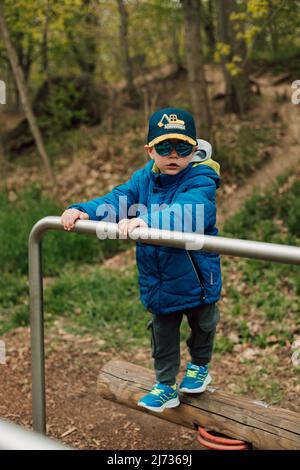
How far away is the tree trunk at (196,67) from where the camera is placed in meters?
7.07

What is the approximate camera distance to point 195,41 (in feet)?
23.6

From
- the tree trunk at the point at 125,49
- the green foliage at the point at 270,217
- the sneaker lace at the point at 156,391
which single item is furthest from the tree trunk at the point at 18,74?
the sneaker lace at the point at 156,391

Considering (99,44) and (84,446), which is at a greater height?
(99,44)

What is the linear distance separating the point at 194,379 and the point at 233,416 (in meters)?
0.22

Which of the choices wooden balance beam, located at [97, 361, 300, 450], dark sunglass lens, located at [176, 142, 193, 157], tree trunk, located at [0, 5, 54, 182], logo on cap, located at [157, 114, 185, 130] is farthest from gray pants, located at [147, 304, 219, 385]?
tree trunk, located at [0, 5, 54, 182]

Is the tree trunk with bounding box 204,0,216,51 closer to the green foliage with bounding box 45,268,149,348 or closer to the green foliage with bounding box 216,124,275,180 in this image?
the green foliage with bounding box 216,124,275,180

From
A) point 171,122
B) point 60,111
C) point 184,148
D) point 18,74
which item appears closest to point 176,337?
point 184,148

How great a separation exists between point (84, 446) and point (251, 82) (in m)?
6.99

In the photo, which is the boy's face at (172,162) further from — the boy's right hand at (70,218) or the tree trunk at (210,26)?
the tree trunk at (210,26)

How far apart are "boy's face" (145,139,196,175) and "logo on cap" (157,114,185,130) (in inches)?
2.1

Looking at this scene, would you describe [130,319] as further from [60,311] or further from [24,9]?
[24,9]

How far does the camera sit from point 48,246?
6.32 m

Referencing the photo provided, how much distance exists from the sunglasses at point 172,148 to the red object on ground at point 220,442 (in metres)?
1.20

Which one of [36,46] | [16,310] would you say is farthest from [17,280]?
[36,46]
